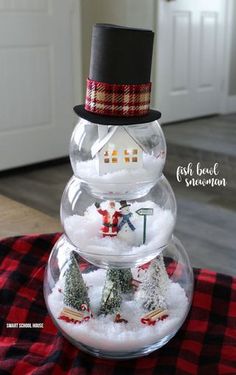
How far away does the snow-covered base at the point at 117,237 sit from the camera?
733 millimetres

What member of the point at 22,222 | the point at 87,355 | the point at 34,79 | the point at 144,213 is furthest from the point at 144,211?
the point at 34,79

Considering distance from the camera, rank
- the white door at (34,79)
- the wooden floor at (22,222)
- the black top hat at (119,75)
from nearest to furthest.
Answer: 1. the black top hat at (119,75)
2. the wooden floor at (22,222)
3. the white door at (34,79)

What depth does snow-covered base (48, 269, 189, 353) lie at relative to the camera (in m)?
0.74

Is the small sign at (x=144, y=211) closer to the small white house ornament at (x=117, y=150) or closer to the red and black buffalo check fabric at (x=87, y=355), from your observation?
the small white house ornament at (x=117, y=150)

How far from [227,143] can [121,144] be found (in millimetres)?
3070

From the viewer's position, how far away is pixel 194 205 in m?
2.49

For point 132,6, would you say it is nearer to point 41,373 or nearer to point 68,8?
point 68,8

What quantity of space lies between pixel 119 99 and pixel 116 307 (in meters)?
0.30

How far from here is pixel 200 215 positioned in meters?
2.37

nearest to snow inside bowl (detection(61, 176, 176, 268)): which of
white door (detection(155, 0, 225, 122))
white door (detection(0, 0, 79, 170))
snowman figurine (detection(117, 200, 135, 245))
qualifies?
snowman figurine (detection(117, 200, 135, 245))

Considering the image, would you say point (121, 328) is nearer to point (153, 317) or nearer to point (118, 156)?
point (153, 317)

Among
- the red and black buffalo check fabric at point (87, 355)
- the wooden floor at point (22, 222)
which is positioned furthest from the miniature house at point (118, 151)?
the wooden floor at point (22, 222)

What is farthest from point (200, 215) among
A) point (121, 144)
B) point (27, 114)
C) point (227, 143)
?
point (121, 144)

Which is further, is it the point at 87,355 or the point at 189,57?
the point at 189,57
